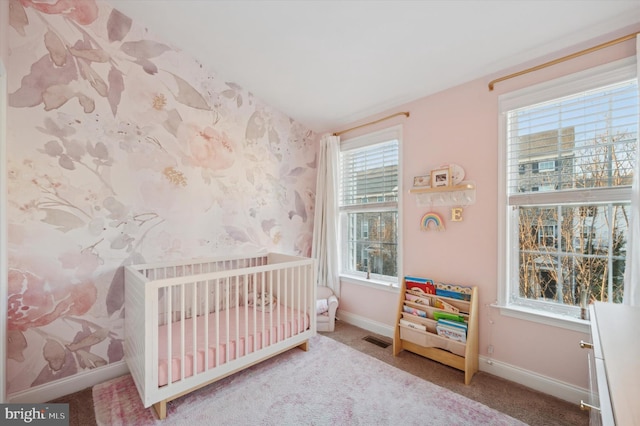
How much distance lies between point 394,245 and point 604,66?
77.4 inches

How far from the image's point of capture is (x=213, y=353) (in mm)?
1893

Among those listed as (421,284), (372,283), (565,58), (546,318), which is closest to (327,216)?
(372,283)

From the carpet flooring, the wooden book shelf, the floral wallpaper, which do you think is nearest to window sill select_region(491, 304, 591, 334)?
the wooden book shelf

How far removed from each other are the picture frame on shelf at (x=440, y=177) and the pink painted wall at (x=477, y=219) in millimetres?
99

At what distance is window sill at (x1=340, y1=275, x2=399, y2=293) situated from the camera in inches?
110

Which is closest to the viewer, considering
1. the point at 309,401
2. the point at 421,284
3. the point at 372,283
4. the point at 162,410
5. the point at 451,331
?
the point at 162,410

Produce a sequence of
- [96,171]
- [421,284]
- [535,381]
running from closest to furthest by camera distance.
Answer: [535,381]
[96,171]
[421,284]

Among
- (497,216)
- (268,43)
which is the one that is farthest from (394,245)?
(268,43)

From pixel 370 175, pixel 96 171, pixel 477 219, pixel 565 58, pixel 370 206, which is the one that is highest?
pixel 565 58

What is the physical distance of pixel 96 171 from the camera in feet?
6.73

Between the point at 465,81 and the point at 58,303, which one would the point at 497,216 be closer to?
the point at 465,81

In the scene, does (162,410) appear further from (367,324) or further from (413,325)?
(367,324)

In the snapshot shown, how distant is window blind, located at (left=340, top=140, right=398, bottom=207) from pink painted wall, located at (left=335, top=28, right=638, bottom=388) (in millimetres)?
203

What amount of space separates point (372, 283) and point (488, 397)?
1.33 meters
